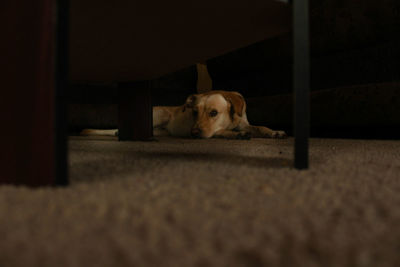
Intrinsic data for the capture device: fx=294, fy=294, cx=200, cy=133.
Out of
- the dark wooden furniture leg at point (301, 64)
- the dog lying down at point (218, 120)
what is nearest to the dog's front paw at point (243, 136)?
the dog lying down at point (218, 120)

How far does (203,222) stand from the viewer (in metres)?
0.30

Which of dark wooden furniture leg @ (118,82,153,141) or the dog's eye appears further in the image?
the dog's eye

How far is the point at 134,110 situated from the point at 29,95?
1.13 metres

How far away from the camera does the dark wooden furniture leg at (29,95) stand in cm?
42

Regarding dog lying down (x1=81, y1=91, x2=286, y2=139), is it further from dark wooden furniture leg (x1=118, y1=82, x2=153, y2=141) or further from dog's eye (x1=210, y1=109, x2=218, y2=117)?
dark wooden furniture leg (x1=118, y1=82, x2=153, y2=141)

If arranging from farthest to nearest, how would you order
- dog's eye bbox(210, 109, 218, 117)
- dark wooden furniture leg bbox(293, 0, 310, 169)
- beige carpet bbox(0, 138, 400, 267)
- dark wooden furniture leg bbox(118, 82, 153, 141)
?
dog's eye bbox(210, 109, 218, 117), dark wooden furniture leg bbox(118, 82, 153, 141), dark wooden furniture leg bbox(293, 0, 310, 169), beige carpet bbox(0, 138, 400, 267)

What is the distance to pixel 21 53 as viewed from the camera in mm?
428

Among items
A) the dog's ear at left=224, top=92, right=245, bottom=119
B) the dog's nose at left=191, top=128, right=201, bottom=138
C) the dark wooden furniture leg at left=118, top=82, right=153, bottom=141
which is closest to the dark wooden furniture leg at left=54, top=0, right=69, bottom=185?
the dark wooden furniture leg at left=118, top=82, right=153, bottom=141

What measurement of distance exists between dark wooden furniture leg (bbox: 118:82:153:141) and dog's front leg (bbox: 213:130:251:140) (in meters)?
0.51

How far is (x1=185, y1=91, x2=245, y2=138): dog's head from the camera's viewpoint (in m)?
1.87

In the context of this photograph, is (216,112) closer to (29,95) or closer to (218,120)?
(218,120)

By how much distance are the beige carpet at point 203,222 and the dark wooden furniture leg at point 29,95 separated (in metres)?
0.04

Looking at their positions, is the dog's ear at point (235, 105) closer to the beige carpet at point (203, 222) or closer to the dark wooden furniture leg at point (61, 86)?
the beige carpet at point (203, 222)

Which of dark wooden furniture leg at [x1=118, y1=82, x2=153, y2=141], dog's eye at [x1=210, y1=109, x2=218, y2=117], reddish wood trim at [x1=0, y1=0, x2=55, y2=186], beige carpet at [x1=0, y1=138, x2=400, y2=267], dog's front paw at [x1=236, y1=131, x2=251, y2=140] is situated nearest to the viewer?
beige carpet at [x1=0, y1=138, x2=400, y2=267]
